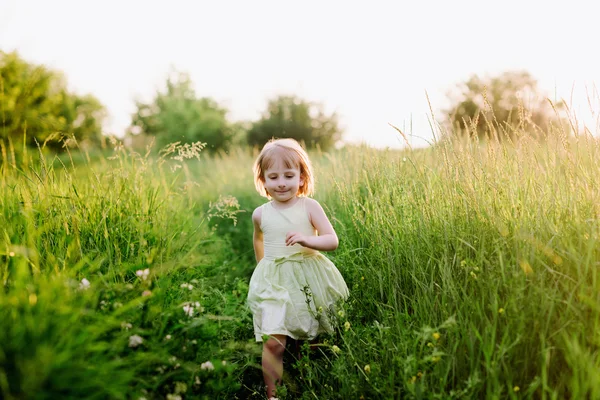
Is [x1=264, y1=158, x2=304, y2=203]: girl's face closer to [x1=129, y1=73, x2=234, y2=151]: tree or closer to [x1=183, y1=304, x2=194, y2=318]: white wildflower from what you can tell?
[x1=183, y1=304, x2=194, y2=318]: white wildflower

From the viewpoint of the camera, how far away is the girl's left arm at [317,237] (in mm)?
2732

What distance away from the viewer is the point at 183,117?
31875 millimetres

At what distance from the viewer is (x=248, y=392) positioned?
288 centimetres

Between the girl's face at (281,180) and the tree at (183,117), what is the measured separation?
27099mm

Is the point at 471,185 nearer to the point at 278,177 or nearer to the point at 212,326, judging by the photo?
the point at 278,177

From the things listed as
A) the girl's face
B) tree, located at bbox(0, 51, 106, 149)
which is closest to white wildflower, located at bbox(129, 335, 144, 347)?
the girl's face

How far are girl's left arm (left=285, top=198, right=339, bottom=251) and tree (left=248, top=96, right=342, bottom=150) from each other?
24.1 m

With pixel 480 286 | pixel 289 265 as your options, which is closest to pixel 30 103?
pixel 289 265

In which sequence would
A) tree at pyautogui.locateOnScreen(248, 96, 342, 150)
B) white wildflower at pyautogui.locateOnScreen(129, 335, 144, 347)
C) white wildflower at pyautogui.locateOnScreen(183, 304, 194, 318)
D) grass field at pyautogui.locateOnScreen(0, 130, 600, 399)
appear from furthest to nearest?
tree at pyautogui.locateOnScreen(248, 96, 342, 150) < white wildflower at pyautogui.locateOnScreen(183, 304, 194, 318) < white wildflower at pyautogui.locateOnScreen(129, 335, 144, 347) < grass field at pyautogui.locateOnScreen(0, 130, 600, 399)

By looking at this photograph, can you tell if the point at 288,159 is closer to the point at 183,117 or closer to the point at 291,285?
the point at 291,285

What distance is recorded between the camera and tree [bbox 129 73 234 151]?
3133 centimetres

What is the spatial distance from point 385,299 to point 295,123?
25175mm

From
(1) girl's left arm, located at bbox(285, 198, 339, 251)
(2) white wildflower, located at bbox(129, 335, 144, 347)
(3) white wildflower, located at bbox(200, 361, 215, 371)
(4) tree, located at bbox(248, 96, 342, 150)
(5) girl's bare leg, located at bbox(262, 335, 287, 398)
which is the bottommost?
(5) girl's bare leg, located at bbox(262, 335, 287, 398)

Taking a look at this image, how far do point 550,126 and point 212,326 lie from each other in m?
2.34
